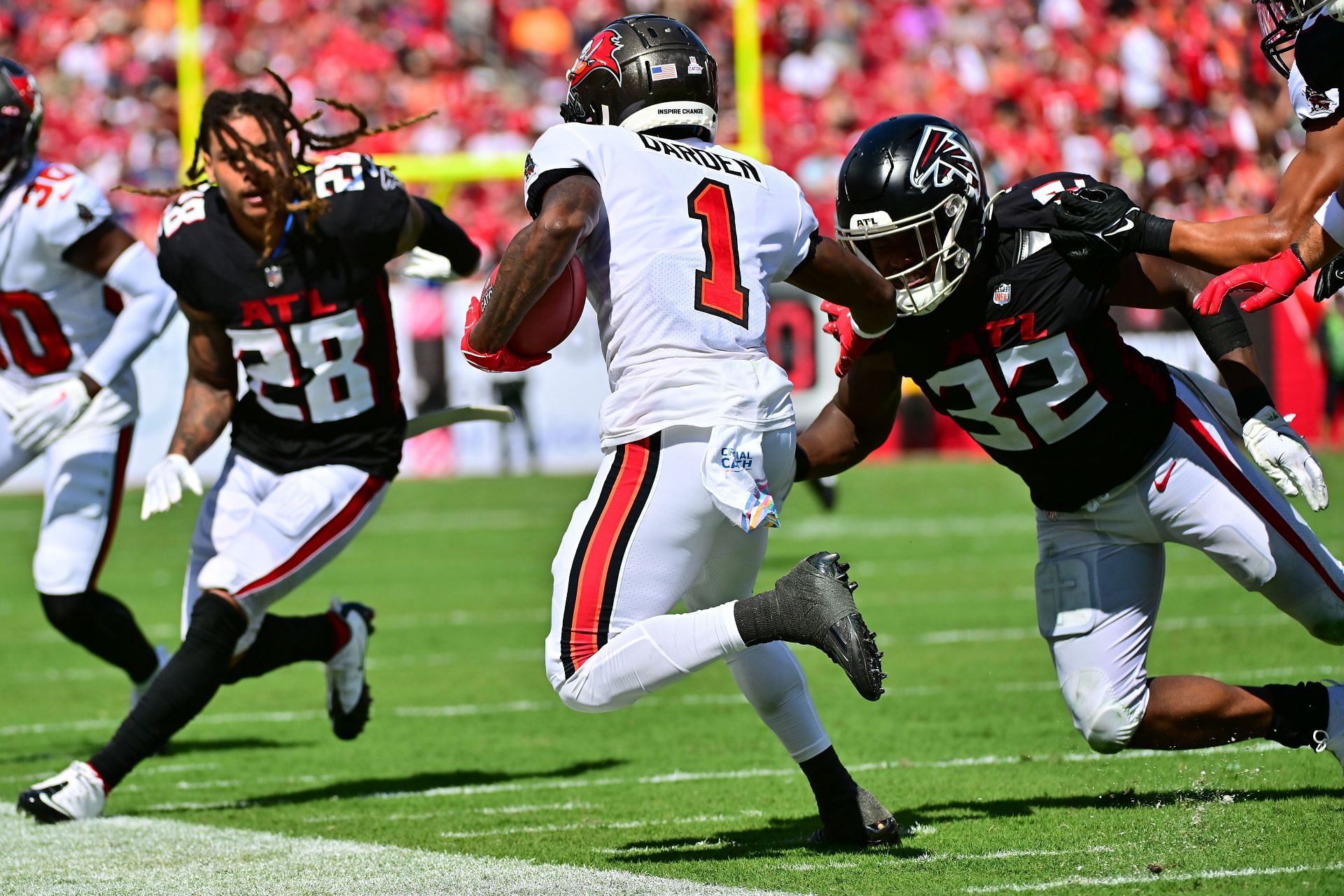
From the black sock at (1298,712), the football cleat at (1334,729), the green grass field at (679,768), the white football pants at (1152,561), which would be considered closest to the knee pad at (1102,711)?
the white football pants at (1152,561)

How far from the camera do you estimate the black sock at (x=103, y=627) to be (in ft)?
17.8

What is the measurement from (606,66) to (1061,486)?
Answer: 1.43 m

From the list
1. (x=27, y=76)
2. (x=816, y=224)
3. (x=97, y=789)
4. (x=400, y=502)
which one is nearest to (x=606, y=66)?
(x=816, y=224)

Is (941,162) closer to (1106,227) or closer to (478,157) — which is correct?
(1106,227)

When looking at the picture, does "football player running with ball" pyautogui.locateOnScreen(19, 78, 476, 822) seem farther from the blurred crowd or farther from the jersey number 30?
the blurred crowd

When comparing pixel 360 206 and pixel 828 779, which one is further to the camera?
pixel 360 206

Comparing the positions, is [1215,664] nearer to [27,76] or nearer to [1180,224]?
[1180,224]

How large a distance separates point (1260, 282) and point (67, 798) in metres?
3.11

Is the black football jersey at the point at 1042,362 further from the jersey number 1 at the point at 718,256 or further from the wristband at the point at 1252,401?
the jersey number 1 at the point at 718,256

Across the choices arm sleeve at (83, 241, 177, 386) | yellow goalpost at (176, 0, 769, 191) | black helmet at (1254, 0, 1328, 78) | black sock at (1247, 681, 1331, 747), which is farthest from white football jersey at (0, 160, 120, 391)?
yellow goalpost at (176, 0, 769, 191)

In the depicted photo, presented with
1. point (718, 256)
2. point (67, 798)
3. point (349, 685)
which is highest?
point (718, 256)

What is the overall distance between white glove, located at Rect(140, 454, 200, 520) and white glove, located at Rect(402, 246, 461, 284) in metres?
0.94

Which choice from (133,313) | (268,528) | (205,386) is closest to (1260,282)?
(268,528)

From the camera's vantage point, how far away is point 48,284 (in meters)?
5.60
